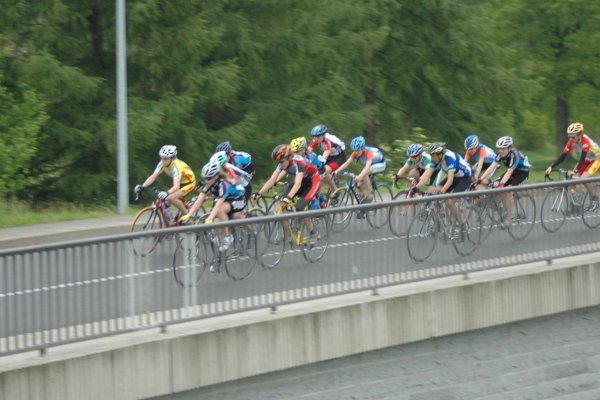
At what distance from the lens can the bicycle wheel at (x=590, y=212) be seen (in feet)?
47.7

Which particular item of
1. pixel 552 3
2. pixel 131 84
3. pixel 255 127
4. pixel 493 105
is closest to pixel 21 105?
pixel 131 84

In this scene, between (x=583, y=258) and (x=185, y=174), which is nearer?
(x=583, y=258)

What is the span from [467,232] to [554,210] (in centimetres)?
154

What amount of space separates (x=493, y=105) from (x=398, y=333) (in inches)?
1521

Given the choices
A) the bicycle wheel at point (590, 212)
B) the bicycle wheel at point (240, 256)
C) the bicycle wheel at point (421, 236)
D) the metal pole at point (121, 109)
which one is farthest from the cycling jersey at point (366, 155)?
the bicycle wheel at point (240, 256)

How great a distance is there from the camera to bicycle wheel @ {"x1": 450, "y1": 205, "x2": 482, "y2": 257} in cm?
1284

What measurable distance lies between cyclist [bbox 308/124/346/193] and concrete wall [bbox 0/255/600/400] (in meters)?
8.69

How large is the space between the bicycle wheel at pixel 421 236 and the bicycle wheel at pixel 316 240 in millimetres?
925

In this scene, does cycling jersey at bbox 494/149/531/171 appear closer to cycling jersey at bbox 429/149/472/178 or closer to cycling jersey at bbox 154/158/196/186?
cycling jersey at bbox 429/149/472/178

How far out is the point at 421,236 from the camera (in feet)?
41.0

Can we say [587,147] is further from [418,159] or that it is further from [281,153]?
[281,153]

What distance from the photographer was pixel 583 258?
1402cm

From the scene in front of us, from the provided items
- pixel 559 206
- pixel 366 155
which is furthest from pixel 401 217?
pixel 366 155

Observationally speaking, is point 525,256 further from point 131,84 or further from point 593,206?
point 131,84
